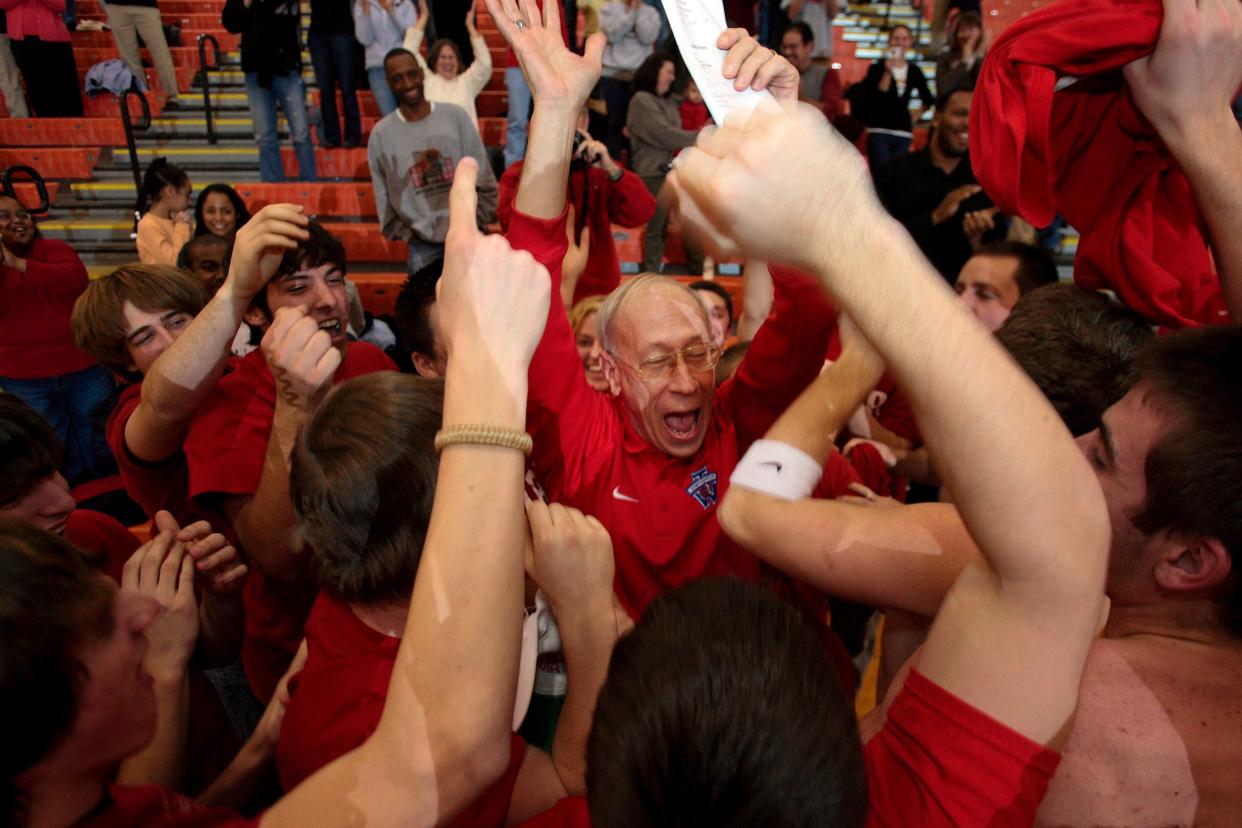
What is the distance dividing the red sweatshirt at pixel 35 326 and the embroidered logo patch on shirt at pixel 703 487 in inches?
149

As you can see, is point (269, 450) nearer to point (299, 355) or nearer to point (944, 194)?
point (299, 355)

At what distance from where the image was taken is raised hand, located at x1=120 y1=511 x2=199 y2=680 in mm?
1401

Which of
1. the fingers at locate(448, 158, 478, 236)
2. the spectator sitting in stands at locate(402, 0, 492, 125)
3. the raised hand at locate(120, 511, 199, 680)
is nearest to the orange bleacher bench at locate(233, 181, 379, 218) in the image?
the spectator sitting in stands at locate(402, 0, 492, 125)

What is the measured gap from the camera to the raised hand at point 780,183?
2.30 ft

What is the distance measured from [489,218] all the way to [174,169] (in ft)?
7.47

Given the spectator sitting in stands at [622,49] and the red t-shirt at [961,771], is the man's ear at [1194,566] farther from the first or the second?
the spectator sitting in stands at [622,49]

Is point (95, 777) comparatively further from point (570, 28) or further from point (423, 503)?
point (570, 28)

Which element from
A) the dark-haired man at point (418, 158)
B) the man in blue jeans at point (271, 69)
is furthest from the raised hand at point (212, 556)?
the man in blue jeans at point (271, 69)

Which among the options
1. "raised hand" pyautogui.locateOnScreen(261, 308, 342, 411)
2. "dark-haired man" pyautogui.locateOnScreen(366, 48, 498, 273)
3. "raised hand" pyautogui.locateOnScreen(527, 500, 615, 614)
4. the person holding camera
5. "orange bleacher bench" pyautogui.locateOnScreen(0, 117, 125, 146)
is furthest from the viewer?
"orange bleacher bench" pyautogui.locateOnScreen(0, 117, 125, 146)

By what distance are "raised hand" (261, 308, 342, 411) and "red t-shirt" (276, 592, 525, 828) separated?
53 centimetres

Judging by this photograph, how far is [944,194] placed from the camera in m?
4.30

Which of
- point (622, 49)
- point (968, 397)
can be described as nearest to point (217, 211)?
point (622, 49)

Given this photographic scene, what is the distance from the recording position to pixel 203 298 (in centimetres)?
224

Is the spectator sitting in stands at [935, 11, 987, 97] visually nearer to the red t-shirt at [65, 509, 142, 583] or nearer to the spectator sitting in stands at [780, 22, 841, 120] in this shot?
the spectator sitting in stands at [780, 22, 841, 120]
